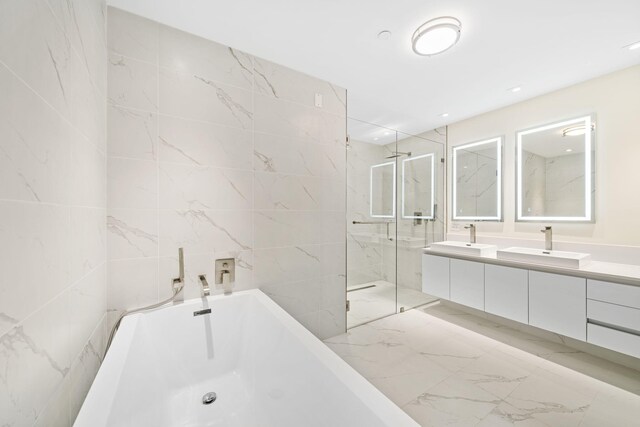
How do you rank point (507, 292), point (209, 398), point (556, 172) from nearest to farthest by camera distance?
point (209, 398) → point (507, 292) → point (556, 172)

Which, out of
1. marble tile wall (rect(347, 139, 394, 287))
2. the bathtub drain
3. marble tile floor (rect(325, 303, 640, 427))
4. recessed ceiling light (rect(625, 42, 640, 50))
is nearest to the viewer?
the bathtub drain

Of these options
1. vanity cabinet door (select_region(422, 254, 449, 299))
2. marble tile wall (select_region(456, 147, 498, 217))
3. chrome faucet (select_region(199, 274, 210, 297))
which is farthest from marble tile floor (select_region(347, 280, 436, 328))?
chrome faucet (select_region(199, 274, 210, 297))

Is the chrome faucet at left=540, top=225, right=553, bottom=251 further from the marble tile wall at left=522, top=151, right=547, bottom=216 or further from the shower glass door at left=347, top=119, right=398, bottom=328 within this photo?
the shower glass door at left=347, top=119, right=398, bottom=328

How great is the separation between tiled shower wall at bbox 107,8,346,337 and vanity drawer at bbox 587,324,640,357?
193 cm

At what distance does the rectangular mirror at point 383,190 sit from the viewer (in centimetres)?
301

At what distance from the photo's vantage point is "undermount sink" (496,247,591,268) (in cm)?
196

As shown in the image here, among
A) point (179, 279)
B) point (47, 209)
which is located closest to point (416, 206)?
point (179, 279)

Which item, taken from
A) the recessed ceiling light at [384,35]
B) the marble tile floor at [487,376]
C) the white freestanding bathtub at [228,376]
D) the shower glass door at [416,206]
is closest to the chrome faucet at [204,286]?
the white freestanding bathtub at [228,376]

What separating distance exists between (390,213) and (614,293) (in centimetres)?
193

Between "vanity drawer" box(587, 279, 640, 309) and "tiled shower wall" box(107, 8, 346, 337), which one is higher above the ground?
"tiled shower wall" box(107, 8, 346, 337)

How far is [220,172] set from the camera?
177 centimetres

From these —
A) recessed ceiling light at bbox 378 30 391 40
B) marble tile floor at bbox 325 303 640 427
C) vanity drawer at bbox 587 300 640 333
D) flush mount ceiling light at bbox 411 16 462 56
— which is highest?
recessed ceiling light at bbox 378 30 391 40

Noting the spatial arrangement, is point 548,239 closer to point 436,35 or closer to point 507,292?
point 507,292

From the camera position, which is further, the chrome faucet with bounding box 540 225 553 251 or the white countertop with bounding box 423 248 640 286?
the chrome faucet with bounding box 540 225 553 251
